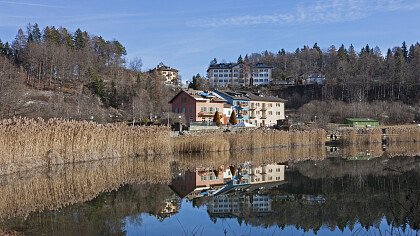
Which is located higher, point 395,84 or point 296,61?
point 296,61

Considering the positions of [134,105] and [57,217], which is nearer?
[57,217]

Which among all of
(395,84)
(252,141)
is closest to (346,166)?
(252,141)

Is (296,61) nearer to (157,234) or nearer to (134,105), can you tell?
(134,105)

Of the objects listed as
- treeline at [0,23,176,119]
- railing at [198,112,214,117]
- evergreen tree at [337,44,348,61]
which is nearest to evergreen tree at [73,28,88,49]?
treeline at [0,23,176,119]

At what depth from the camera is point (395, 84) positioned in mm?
105000

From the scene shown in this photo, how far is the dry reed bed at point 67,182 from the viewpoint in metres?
13.8

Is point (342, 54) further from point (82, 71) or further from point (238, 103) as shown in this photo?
point (82, 71)

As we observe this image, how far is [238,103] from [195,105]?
12.6m

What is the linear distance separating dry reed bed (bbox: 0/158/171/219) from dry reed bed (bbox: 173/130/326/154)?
858cm

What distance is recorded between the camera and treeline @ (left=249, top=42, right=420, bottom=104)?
102m

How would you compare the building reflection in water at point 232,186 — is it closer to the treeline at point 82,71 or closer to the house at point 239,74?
the treeline at point 82,71

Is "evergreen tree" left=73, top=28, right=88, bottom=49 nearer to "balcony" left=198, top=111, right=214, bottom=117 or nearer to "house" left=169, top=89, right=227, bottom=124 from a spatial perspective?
"house" left=169, top=89, right=227, bottom=124

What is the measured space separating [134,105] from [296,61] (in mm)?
77348

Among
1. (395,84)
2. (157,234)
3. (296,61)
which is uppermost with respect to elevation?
(296,61)
